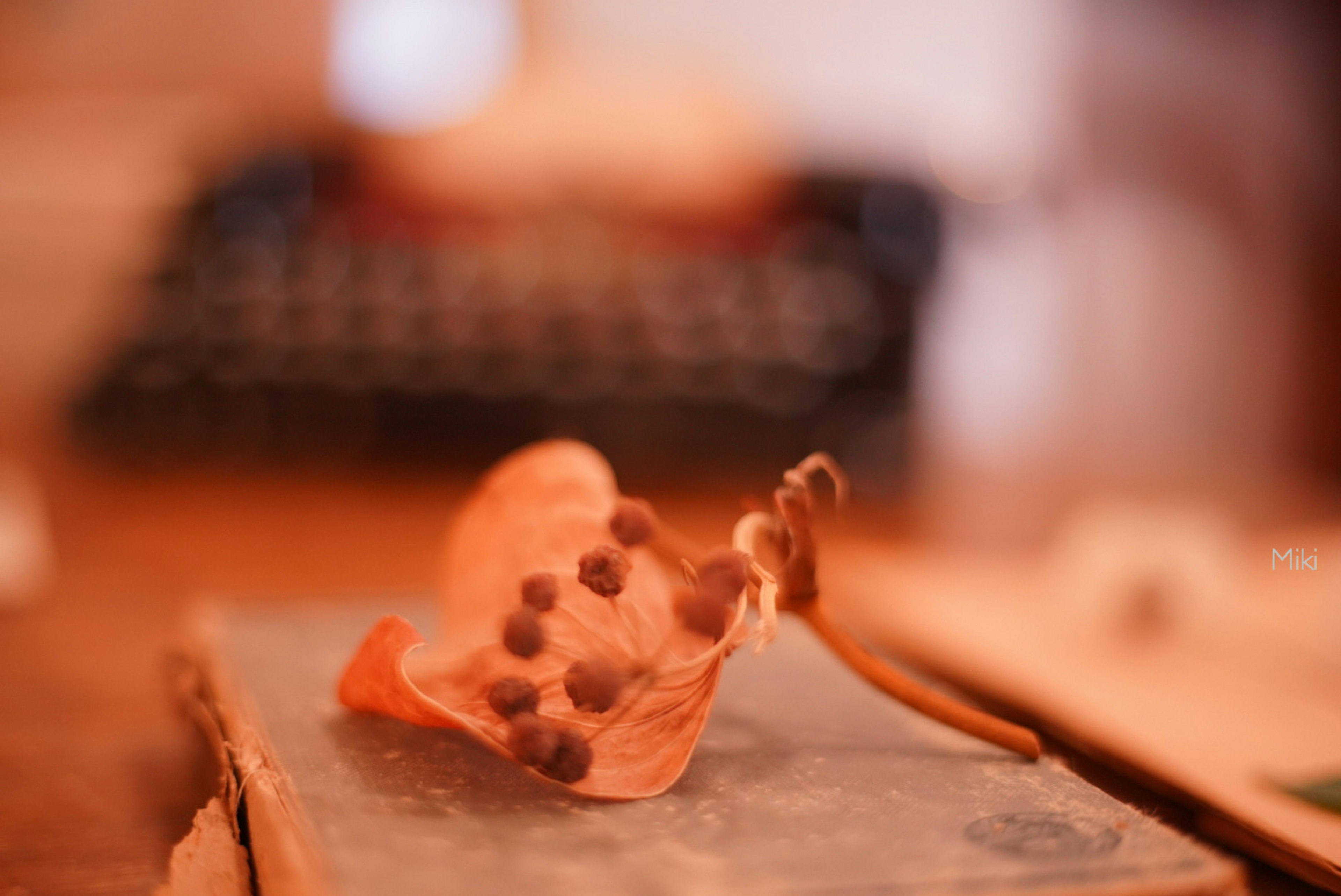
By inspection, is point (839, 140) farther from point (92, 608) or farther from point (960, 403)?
point (92, 608)

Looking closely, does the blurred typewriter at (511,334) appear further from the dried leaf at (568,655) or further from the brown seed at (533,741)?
the brown seed at (533,741)

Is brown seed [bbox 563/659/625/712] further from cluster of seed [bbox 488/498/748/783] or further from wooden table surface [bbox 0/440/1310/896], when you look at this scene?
wooden table surface [bbox 0/440/1310/896]

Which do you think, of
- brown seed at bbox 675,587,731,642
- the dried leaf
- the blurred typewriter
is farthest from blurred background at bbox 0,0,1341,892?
brown seed at bbox 675,587,731,642

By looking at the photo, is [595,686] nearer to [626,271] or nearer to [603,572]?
[603,572]

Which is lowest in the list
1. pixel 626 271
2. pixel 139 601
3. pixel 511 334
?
pixel 139 601

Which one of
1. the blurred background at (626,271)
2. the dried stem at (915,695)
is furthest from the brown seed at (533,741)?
the blurred background at (626,271)

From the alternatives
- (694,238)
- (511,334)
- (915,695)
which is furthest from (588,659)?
(694,238)
